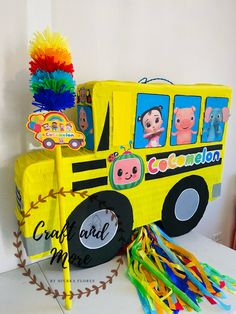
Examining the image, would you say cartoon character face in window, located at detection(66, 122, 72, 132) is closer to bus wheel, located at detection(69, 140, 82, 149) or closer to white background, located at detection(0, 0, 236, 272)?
bus wheel, located at detection(69, 140, 82, 149)

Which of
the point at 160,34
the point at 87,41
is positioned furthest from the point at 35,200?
the point at 160,34

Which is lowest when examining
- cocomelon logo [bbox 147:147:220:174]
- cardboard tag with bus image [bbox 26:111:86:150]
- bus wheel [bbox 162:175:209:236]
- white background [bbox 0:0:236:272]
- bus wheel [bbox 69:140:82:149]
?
bus wheel [bbox 162:175:209:236]

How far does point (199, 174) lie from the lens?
87 cm

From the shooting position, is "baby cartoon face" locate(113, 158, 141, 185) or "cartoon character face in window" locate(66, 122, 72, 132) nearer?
"cartoon character face in window" locate(66, 122, 72, 132)

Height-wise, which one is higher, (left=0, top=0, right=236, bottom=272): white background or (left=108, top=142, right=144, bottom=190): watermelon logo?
(left=0, top=0, right=236, bottom=272): white background

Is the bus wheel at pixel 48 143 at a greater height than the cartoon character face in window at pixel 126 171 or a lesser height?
greater

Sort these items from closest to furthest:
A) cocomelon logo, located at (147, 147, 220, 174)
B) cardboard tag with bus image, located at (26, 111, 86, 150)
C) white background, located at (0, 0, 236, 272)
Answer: cardboard tag with bus image, located at (26, 111, 86, 150)
white background, located at (0, 0, 236, 272)
cocomelon logo, located at (147, 147, 220, 174)

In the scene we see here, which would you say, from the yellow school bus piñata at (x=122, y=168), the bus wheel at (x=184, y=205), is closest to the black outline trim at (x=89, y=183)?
the yellow school bus piñata at (x=122, y=168)

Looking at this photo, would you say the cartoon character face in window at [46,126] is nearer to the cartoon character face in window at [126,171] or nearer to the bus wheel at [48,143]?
the bus wheel at [48,143]

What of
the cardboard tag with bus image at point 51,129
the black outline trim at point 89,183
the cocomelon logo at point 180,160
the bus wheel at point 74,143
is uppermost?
the cardboard tag with bus image at point 51,129

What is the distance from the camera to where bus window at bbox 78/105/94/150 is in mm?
640

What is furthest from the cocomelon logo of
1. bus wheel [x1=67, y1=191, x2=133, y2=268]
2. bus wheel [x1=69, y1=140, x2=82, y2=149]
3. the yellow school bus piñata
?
bus wheel [x1=69, y1=140, x2=82, y2=149]

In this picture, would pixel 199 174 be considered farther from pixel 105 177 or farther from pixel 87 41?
pixel 87 41

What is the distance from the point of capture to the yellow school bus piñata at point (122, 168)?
612 mm
